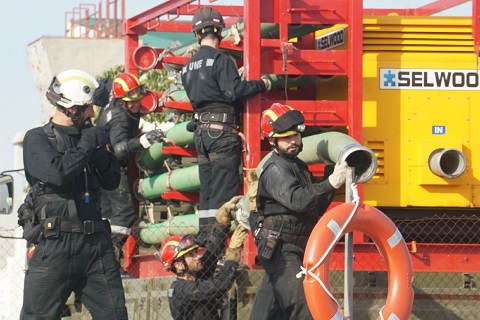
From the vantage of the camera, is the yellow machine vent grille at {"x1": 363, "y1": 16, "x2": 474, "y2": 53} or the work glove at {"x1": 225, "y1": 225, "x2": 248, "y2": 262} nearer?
the work glove at {"x1": 225, "y1": 225, "x2": 248, "y2": 262}

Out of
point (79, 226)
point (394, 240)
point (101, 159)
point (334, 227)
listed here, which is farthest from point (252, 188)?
point (334, 227)

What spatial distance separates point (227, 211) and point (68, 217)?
93.9 inches

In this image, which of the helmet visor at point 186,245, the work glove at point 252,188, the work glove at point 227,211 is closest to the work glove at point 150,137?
the helmet visor at point 186,245

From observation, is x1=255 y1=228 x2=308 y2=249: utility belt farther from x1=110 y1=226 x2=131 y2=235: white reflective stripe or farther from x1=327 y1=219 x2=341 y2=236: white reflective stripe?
x1=110 y1=226 x2=131 y2=235: white reflective stripe

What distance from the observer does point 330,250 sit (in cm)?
891

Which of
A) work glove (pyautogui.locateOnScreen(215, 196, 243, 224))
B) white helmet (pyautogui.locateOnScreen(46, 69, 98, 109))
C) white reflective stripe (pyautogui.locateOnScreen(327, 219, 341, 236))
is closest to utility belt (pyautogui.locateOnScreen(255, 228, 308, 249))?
A: white reflective stripe (pyautogui.locateOnScreen(327, 219, 341, 236))

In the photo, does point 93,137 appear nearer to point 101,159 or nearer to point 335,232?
point 101,159

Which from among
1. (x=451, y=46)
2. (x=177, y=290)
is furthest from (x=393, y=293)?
(x=451, y=46)

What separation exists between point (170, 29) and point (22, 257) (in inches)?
199

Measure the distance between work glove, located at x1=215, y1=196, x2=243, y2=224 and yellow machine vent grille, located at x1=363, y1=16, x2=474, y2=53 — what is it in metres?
1.80

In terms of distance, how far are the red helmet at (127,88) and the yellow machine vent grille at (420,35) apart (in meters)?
3.00

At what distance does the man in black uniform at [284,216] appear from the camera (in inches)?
376

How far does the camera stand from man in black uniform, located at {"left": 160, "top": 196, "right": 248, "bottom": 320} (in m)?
11.1

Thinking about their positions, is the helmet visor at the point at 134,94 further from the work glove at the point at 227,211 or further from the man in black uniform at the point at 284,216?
the man in black uniform at the point at 284,216
